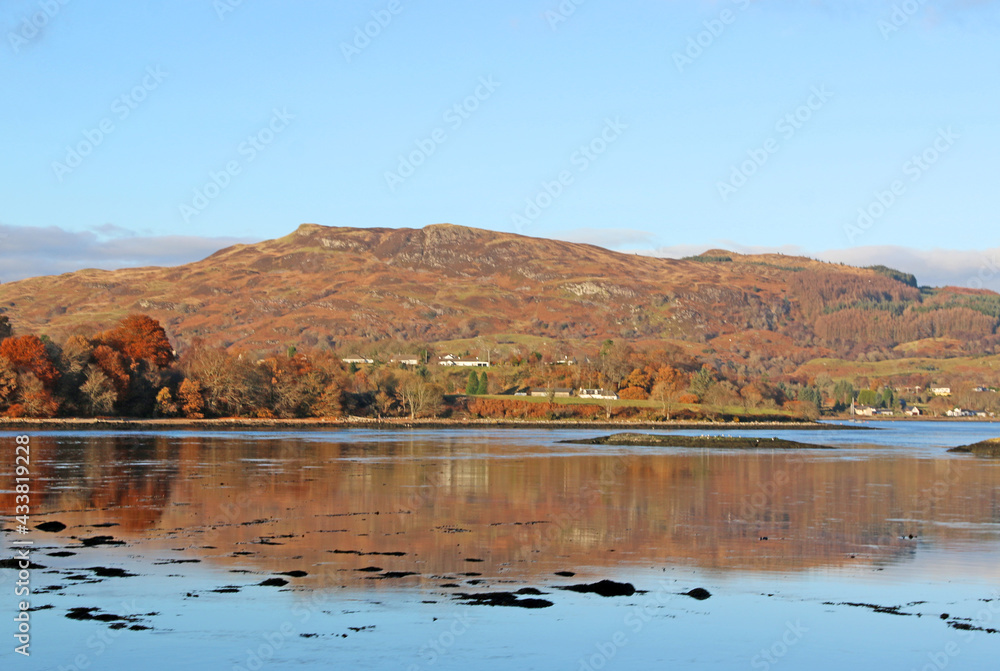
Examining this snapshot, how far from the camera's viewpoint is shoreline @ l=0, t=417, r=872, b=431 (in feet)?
306

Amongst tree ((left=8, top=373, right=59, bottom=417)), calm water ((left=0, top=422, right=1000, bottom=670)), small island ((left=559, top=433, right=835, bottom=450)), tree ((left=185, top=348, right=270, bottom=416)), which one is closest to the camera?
calm water ((left=0, top=422, right=1000, bottom=670))

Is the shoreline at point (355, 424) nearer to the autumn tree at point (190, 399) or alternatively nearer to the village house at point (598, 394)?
the autumn tree at point (190, 399)

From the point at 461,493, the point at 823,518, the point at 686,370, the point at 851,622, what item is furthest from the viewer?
the point at 686,370

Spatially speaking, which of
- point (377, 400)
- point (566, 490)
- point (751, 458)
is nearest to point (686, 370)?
point (377, 400)

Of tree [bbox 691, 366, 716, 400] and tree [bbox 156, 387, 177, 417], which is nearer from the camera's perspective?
tree [bbox 156, 387, 177, 417]

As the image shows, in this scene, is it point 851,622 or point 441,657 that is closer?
point 441,657

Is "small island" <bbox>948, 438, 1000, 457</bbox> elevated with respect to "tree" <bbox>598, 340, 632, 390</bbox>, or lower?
lower

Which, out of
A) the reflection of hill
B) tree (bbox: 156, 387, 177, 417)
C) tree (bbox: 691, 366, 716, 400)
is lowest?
→ the reflection of hill

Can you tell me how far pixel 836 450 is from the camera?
73.9m

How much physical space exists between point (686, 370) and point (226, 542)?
15696 cm

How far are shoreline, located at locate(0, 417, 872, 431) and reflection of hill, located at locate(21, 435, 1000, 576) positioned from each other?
142ft

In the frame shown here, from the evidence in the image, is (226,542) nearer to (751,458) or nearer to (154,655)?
(154,655)

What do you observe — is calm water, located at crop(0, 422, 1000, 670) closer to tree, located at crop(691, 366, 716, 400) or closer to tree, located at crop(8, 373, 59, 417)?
tree, located at crop(8, 373, 59, 417)

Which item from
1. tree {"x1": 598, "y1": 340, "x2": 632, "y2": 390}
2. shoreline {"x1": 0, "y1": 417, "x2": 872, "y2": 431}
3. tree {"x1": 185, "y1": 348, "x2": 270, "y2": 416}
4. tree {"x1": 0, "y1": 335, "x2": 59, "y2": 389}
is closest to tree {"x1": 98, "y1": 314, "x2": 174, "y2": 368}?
tree {"x1": 185, "y1": 348, "x2": 270, "y2": 416}
